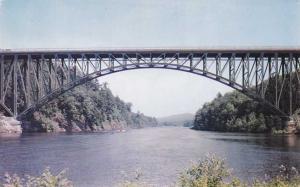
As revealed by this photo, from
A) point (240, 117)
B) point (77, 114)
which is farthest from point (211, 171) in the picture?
point (77, 114)

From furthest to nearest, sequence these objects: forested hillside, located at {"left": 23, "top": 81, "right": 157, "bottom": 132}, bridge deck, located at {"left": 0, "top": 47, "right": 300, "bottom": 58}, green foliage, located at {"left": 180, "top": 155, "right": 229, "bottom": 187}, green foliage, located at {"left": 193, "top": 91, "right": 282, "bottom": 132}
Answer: forested hillside, located at {"left": 23, "top": 81, "right": 157, "bottom": 132}, green foliage, located at {"left": 193, "top": 91, "right": 282, "bottom": 132}, bridge deck, located at {"left": 0, "top": 47, "right": 300, "bottom": 58}, green foliage, located at {"left": 180, "top": 155, "right": 229, "bottom": 187}

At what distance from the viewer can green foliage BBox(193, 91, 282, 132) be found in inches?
3447

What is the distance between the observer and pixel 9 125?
74.9 m

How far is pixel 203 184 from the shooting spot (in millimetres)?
14438

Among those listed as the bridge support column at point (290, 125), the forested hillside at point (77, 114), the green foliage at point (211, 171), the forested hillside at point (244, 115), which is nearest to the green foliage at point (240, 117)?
the forested hillside at point (244, 115)

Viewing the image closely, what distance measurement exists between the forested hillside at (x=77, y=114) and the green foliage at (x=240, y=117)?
2957 cm

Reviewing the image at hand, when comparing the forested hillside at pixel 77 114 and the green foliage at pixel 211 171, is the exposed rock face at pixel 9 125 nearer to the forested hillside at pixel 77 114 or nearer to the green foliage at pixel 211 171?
the forested hillside at pixel 77 114

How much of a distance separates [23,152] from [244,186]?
29.0 meters

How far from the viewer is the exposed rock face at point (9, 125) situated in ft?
243

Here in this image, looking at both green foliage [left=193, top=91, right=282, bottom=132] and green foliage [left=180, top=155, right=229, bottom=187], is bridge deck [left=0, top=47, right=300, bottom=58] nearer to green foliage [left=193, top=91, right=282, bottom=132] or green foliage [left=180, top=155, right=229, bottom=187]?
green foliage [left=193, top=91, right=282, bottom=132]

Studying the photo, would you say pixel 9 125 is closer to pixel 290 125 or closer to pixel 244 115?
pixel 290 125

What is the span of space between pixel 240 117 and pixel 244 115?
1944 mm

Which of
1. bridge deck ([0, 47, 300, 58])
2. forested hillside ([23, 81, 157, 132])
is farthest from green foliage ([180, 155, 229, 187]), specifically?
forested hillside ([23, 81, 157, 132])

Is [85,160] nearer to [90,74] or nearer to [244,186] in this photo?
[244,186]
